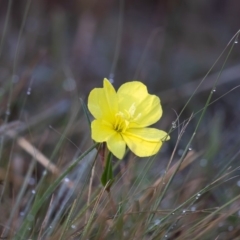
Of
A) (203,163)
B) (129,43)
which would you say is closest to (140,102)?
(203,163)

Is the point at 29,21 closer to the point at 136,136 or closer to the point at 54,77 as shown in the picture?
the point at 54,77

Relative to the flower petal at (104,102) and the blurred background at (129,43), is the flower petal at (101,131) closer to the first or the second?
the flower petal at (104,102)

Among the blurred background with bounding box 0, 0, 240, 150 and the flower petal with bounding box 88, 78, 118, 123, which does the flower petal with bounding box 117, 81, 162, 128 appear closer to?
the flower petal with bounding box 88, 78, 118, 123

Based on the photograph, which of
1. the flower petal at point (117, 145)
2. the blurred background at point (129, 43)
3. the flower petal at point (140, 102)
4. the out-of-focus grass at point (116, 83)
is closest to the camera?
the flower petal at point (117, 145)

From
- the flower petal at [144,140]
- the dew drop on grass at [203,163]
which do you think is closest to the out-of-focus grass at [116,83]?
the dew drop on grass at [203,163]

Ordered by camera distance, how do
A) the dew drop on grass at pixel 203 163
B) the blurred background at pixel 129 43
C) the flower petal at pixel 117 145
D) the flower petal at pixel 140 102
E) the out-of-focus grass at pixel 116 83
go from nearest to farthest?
the flower petal at pixel 117 145 < the flower petal at pixel 140 102 < the out-of-focus grass at pixel 116 83 < the dew drop on grass at pixel 203 163 < the blurred background at pixel 129 43

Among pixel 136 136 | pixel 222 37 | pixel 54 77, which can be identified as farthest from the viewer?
pixel 222 37

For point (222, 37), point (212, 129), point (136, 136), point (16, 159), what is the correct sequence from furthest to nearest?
point (222, 37)
point (212, 129)
point (16, 159)
point (136, 136)

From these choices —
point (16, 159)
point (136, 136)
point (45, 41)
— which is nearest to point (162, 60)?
point (45, 41)
